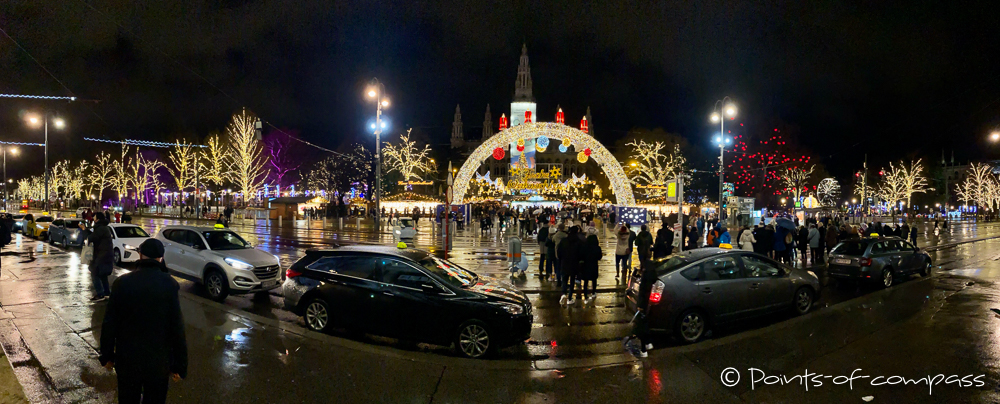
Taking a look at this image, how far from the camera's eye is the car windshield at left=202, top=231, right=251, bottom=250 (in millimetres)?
11406

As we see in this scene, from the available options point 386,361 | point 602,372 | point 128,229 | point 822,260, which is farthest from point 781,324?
point 128,229

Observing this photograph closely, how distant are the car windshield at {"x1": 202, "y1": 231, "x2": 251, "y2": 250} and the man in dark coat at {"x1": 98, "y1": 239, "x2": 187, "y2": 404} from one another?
800 cm

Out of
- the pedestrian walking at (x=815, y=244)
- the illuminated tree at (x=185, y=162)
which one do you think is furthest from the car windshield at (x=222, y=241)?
the illuminated tree at (x=185, y=162)

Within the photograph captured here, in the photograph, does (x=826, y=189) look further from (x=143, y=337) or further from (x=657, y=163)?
(x=143, y=337)

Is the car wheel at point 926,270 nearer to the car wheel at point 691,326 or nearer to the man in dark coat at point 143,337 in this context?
the car wheel at point 691,326

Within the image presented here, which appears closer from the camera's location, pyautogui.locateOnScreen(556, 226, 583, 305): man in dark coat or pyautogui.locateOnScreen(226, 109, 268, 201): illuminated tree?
pyautogui.locateOnScreen(556, 226, 583, 305): man in dark coat

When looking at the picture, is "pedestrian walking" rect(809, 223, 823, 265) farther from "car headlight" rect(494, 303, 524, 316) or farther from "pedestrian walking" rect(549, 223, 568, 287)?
"car headlight" rect(494, 303, 524, 316)

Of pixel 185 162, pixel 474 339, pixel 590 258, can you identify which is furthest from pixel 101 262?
pixel 185 162

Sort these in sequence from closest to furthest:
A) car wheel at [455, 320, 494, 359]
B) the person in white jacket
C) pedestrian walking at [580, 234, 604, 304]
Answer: car wheel at [455, 320, 494, 359]
pedestrian walking at [580, 234, 604, 304]
the person in white jacket

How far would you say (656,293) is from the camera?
788 centimetres

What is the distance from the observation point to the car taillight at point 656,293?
7.84m

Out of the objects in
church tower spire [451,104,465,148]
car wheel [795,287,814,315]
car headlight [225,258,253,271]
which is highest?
church tower spire [451,104,465,148]

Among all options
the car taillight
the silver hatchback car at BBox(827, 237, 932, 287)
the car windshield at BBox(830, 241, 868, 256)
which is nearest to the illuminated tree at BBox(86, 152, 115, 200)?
the car taillight

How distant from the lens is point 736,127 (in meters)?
61.5
